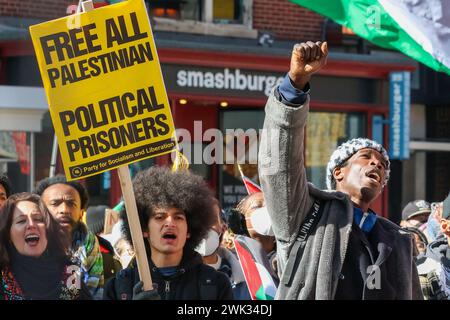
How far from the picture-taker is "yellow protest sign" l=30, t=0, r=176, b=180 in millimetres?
4918

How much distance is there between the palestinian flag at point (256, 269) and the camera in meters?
5.70

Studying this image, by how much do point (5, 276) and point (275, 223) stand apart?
4.65 ft

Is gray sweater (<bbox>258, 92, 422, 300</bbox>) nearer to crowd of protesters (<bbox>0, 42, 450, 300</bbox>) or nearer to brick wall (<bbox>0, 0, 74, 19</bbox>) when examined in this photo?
crowd of protesters (<bbox>0, 42, 450, 300</bbox>)

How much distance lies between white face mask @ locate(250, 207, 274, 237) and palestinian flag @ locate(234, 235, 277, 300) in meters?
0.17

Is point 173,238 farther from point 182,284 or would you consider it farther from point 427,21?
point 427,21

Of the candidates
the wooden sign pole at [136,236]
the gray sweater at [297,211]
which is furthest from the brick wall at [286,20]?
the gray sweater at [297,211]

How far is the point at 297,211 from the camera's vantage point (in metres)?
4.21

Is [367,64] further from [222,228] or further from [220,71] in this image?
[222,228]

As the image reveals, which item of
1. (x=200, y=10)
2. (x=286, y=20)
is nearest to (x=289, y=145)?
(x=200, y=10)

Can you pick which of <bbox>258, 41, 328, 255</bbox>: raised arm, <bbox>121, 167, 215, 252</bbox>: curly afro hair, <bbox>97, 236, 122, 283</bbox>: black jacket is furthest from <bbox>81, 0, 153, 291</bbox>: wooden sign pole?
<bbox>97, 236, 122, 283</bbox>: black jacket

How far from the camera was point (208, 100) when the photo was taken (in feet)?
47.3

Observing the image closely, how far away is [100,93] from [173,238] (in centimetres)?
70

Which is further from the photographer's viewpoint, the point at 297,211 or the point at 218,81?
the point at 218,81

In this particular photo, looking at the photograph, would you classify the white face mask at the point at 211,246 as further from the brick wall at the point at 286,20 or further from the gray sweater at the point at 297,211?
the brick wall at the point at 286,20
